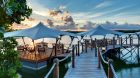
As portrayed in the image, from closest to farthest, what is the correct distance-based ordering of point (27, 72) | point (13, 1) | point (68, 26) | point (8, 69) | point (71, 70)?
point (13, 1)
point (8, 69)
point (71, 70)
point (27, 72)
point (68, 26)

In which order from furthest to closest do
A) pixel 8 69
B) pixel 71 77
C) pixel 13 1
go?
pixel 71 77 < pixel 8 69 < pixel 13 1

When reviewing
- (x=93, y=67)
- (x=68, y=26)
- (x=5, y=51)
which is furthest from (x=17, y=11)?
(x=68, y=26)

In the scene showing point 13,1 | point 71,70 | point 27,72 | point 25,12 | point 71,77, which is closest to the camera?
point 13,1

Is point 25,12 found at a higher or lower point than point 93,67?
higher

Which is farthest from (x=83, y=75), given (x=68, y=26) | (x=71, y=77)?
(x=68, y=26)

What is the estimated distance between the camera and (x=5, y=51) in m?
7.36

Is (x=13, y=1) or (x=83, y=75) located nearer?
(x=13, y=1)

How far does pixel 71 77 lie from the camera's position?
1314 centimetres

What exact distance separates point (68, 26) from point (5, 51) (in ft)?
282

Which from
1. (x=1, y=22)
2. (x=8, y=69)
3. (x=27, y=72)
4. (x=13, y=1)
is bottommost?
(x=27, y=72)

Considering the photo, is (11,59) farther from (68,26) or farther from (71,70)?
(68,26)

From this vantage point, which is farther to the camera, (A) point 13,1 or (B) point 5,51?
(B) point 5,51

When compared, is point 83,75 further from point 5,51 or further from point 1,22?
point 1,22

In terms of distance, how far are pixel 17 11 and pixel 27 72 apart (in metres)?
14.0
